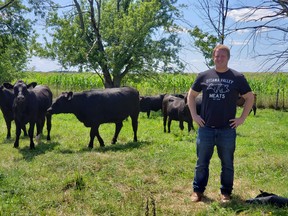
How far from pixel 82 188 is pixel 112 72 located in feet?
55.8

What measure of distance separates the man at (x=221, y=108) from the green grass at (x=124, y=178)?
80 centimetres

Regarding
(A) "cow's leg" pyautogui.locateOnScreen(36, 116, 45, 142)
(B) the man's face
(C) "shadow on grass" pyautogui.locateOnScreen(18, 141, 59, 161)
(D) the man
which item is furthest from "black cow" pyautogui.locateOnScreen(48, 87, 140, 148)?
(B) the man's face

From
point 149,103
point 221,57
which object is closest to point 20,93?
point 221,57

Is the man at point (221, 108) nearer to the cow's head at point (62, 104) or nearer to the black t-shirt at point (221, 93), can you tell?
the black t-shirt at point (221, 93)

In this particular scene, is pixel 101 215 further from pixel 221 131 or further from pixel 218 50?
pixel 218 50

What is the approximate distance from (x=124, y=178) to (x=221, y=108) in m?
2.83

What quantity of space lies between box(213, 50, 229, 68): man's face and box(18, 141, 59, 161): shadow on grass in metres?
5.82

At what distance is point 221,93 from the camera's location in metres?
5.69

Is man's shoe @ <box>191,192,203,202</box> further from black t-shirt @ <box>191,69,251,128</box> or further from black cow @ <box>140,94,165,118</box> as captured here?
black cow @ <box>140,94,165,118</box>

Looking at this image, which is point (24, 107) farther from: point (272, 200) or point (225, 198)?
point (272, 200)

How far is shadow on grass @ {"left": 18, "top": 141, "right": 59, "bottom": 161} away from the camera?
31.9 ft

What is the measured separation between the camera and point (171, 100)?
1645cm

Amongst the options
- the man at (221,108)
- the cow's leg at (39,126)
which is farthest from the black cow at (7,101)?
the man at (221,108)

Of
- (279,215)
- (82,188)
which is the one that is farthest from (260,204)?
(82,188)
